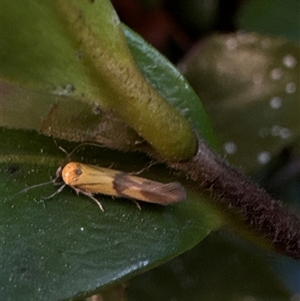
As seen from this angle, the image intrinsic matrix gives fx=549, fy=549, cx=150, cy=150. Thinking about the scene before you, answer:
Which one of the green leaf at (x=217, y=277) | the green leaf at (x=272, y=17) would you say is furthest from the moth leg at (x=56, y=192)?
the green leaf at (x=272, y=17)

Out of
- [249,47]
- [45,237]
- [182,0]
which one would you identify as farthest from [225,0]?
[45,237]

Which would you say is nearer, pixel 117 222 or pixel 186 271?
pixel 117 222

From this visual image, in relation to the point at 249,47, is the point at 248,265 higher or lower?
lower

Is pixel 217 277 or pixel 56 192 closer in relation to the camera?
pixel 56 192

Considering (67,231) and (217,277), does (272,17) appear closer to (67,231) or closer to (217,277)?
(217,277)

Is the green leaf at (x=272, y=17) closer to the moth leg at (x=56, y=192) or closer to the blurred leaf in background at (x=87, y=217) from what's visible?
the blurred leaf in background at (x=87, y=217)

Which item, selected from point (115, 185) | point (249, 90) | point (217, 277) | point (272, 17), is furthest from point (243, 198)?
point (272, 17)

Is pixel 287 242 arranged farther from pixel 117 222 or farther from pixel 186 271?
pixel 186 271
